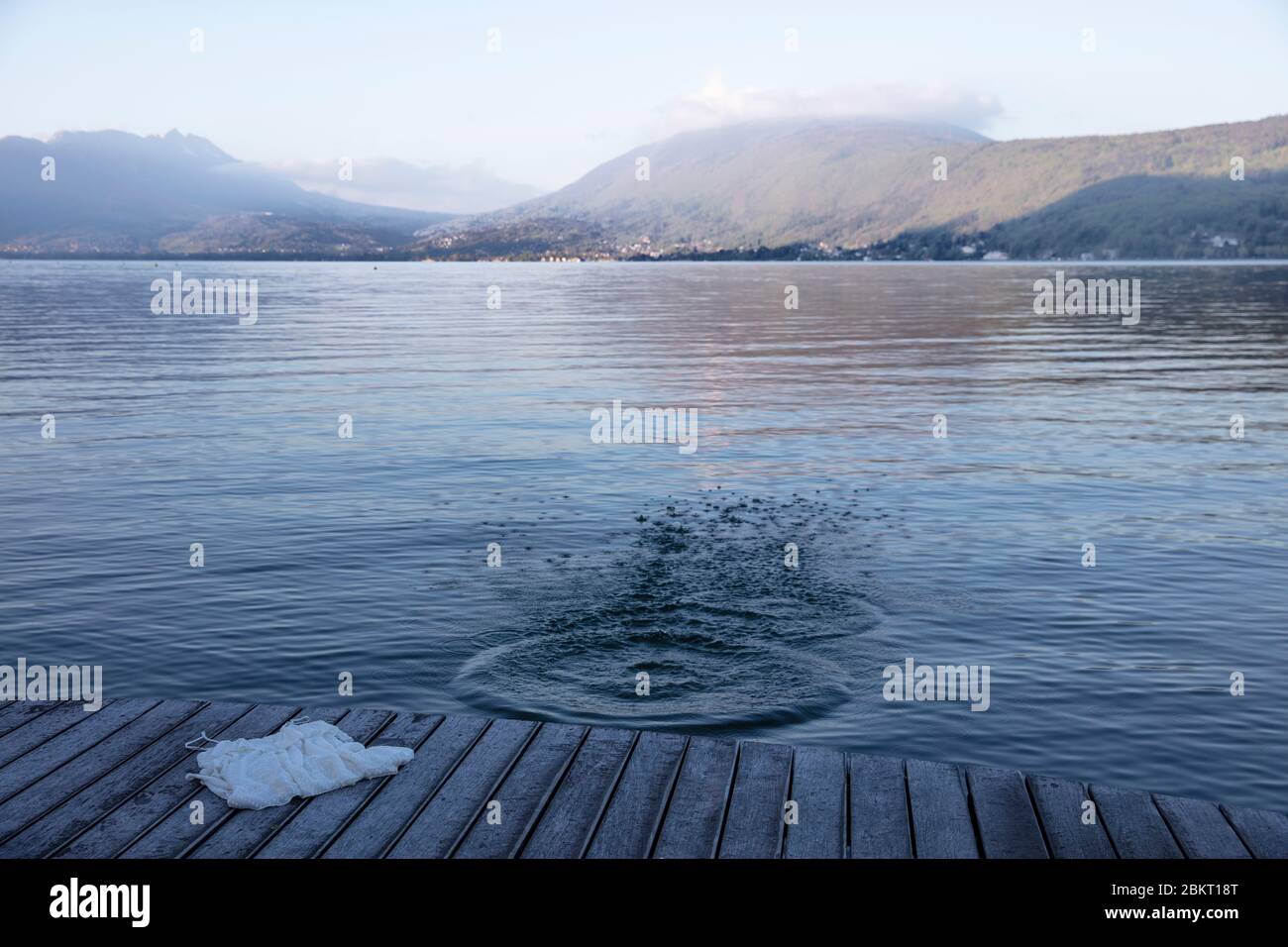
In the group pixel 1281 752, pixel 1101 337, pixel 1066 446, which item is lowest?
pixel 1281 752

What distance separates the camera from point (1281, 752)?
12945mm

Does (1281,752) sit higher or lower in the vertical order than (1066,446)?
lower

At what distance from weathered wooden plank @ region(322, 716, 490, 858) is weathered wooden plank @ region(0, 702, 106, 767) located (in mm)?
3436

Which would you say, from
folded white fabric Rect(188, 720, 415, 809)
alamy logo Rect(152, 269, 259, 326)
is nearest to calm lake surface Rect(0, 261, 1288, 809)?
folded white fabric Rect(188, 720, 415, 809)

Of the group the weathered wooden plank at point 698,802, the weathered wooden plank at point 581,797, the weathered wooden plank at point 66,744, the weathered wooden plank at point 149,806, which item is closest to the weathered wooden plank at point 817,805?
the weathered wooden plank at point 698,802

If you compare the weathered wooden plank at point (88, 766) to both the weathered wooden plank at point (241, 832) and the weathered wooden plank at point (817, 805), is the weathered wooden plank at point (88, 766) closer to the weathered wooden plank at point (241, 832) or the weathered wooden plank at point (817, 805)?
the weathered wooden plank at point (241, 832)

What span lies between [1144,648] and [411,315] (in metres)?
80.5

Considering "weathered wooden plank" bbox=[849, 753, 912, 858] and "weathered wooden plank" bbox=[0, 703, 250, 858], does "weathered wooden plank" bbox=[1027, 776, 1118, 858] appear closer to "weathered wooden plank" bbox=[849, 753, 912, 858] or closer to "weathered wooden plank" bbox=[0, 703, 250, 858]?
"weathered wooden plank" bbox=[849, 753, 912, 858]

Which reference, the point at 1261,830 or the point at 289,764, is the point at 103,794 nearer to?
the point at 289,764

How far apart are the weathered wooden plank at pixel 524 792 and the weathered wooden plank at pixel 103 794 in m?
2.91

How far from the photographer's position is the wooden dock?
855 cm
